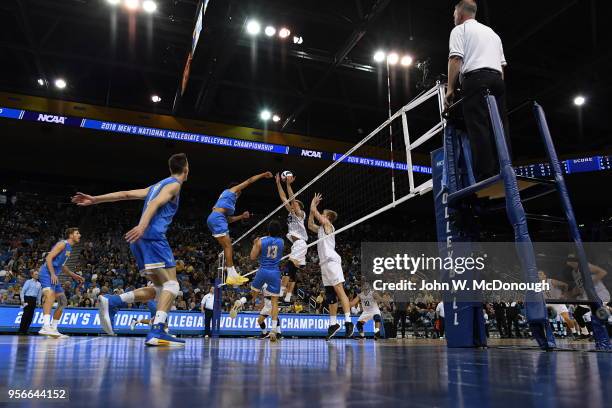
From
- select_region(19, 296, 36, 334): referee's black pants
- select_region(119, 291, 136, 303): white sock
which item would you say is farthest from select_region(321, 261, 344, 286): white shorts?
select_region(19, 296, 36, 334): referee's black pants

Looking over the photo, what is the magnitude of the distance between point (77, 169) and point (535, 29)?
2038 cm

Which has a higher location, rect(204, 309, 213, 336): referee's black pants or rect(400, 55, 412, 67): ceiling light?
rect(400, 55, 412, 67): ceiling light

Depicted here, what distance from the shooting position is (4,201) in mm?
21016

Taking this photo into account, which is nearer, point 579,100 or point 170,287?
point 170,287

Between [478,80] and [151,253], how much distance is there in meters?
3.46

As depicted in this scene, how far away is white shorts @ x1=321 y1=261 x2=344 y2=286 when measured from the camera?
7.86 metres

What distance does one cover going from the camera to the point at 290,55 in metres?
15.3

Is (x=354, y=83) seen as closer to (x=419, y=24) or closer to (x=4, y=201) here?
(x=419, y=24)

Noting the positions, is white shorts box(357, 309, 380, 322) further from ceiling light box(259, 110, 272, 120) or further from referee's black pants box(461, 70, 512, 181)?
ceiling light box(259, 110, 272, 120)

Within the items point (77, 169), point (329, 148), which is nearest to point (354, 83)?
point (329, 148)

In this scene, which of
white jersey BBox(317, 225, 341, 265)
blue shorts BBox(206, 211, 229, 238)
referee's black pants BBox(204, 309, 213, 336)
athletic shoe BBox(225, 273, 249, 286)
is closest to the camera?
athletic shoe BBox(225, 273, 249, 286)

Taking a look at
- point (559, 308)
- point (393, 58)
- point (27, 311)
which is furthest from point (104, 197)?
point (393, 58)

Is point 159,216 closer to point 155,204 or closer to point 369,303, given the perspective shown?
point 155,204

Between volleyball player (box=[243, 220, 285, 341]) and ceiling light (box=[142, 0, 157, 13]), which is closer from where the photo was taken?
volleyball player (box=[243, 220, 285, 341])
